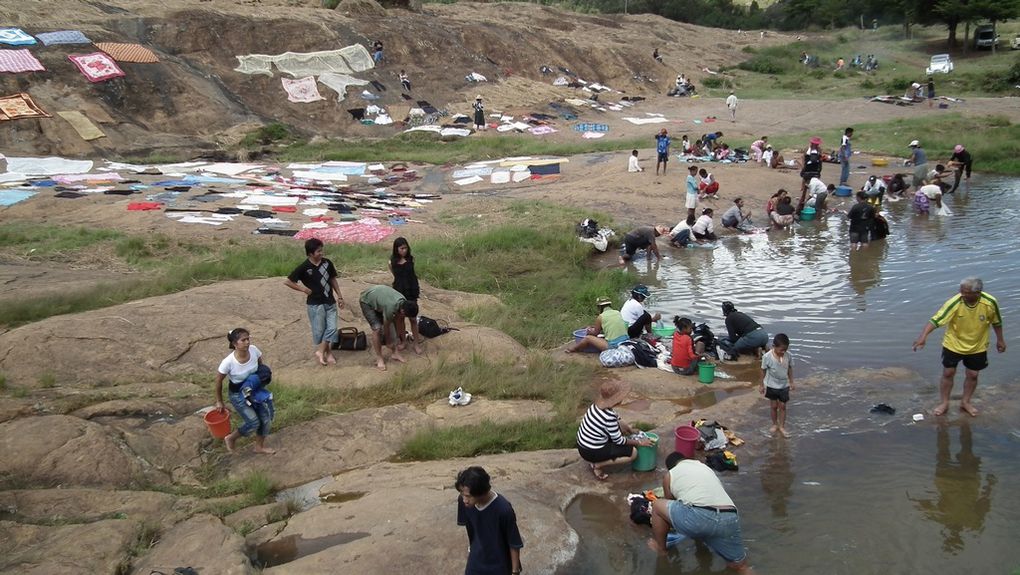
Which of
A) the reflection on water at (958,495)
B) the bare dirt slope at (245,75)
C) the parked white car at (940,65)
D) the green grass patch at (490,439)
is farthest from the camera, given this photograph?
the parked white car at (940,65)

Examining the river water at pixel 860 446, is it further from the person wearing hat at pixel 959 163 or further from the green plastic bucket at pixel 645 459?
the person wearing hat at pixel 959 163

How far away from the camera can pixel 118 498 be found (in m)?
6.17

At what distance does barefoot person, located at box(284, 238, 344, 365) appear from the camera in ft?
27.7

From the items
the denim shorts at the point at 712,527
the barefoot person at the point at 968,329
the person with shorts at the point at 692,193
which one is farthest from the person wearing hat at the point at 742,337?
the person with shorts at the point at 692,193

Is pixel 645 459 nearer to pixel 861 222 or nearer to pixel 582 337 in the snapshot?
pixel 582 337

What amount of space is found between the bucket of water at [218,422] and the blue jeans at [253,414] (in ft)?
Result: 0.45

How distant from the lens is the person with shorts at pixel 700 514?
221 inches

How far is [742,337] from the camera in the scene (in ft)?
34.2

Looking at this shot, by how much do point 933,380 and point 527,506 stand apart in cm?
609

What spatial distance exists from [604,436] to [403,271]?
3596mm

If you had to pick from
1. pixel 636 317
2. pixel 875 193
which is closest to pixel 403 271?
pixel 636 317

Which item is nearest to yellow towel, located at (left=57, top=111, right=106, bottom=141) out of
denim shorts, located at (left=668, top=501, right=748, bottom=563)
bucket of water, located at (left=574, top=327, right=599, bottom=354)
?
bucket of water, located at (left=574, top=327, right=599, bottom=354)

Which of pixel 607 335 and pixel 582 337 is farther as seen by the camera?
pixel 582 337

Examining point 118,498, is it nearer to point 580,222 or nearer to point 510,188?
point 580,222
